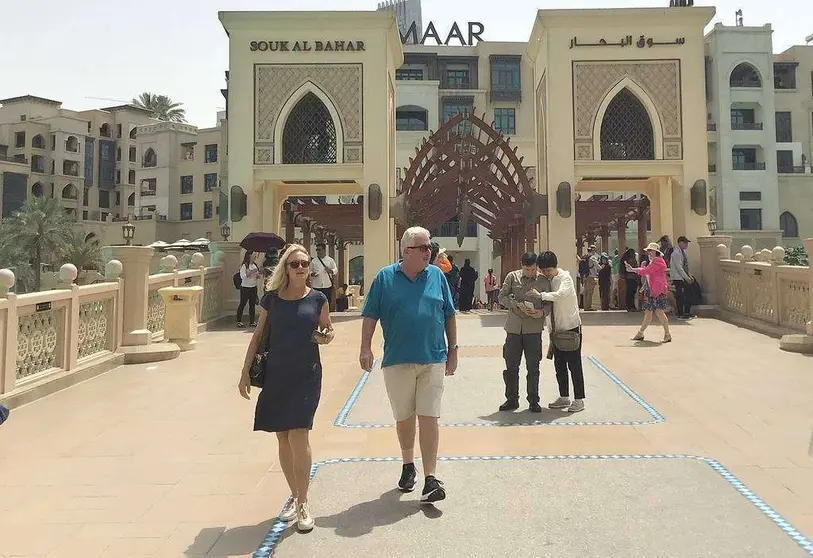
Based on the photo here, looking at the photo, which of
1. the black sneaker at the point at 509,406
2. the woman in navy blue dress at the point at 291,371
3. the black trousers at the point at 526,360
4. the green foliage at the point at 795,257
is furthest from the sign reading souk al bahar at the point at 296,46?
the green foliage at the point at 795,257

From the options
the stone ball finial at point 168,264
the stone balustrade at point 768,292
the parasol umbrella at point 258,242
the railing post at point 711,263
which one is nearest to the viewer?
the stone balustrade at point 768,292

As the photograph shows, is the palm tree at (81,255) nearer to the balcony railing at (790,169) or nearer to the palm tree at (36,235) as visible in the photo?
the palm tree at (36,235)

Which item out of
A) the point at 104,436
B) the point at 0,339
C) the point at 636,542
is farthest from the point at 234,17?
the point at 636,542

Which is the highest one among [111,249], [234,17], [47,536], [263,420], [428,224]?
[234,17]

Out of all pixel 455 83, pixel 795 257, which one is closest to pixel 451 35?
pixel 455 83

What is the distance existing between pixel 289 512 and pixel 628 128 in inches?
535

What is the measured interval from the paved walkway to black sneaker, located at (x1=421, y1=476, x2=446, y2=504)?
6cm

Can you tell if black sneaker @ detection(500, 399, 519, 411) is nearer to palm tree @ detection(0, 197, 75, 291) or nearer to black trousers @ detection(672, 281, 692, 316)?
black trousers @ detection(672, 281, 692, 316)

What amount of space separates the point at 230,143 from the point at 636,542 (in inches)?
525

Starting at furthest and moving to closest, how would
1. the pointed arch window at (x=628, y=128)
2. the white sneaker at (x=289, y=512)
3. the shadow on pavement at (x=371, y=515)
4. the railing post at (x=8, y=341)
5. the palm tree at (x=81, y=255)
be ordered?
1. the palm tree at (x=81, y=255)
2. the pointed arch window at (x=628, y=128)
3. the railing post at (x=8, y=341)
4. the white sneaker at (x=289, y=512)
5. the shadow on pavement at (x=371, y=515)

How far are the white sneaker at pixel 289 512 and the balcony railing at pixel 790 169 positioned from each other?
4127 cm

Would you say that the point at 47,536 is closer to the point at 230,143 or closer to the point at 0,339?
the point at 0,339

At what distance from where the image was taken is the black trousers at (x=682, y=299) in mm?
12078

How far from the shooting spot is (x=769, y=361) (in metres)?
7.37
